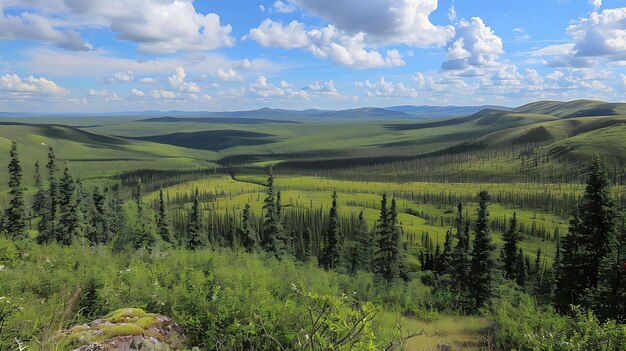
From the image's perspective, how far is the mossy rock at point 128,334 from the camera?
8.23 meters

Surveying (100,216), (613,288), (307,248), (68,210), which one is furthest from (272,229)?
(613,288)

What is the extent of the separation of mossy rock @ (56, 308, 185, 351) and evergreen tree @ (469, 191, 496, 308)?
127 feet

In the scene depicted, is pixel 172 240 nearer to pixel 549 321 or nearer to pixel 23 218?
pixel 23 218

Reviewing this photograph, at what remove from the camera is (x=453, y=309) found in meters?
40.5

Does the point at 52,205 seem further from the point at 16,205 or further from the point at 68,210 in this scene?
the point at 68,210

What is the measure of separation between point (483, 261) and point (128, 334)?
41592 millimetres

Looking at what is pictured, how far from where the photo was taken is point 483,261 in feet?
140

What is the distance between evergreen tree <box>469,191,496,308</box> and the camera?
42094 millimetres

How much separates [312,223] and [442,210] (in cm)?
8140

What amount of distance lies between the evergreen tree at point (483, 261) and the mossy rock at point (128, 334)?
38694 mm

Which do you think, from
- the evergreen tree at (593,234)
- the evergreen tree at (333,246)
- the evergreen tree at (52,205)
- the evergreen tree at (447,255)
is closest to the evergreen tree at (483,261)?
the evergreen tree at (593,234)

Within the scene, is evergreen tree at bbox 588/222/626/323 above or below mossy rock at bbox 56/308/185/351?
below

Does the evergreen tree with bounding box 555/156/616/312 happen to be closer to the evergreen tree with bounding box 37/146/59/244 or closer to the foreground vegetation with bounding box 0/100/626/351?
the foreground vegetation with bounding box 0/100/626/351

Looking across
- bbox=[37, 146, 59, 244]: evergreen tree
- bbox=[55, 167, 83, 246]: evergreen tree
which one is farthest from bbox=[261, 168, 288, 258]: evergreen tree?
bbox=[37, 146, 59, 244]: evergreen tree
